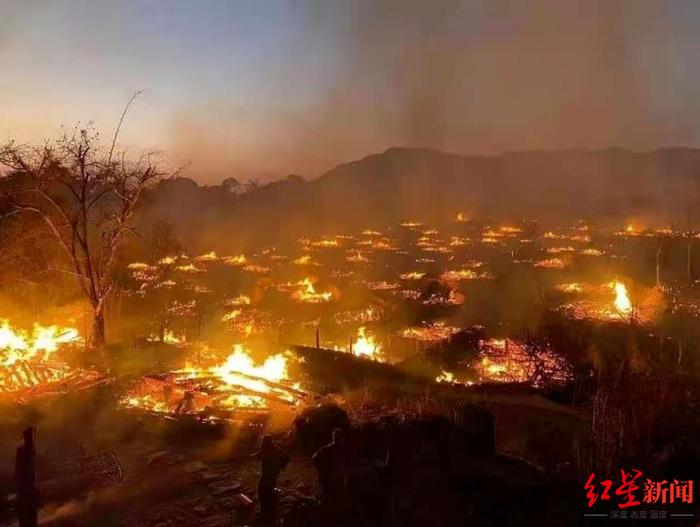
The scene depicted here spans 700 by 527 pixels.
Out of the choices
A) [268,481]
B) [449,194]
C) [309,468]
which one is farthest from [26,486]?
[449,194]

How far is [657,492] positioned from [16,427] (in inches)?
501

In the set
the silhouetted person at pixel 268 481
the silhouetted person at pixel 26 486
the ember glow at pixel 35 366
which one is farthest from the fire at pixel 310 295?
the silhouetted person at pixel 26 486

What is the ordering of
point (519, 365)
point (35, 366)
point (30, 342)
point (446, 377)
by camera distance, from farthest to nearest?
point (519, 365) → point (446, 377) → point (30, 342) → point (35, 366)

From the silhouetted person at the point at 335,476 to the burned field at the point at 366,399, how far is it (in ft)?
0.51

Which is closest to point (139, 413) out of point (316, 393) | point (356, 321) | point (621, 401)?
point (316, 393)

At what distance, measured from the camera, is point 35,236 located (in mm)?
23062

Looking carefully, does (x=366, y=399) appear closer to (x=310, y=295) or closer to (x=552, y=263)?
(x=310, y=295)

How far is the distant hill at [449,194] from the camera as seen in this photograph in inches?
2744

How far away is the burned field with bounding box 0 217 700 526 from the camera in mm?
9141

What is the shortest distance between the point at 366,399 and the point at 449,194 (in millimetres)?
83851

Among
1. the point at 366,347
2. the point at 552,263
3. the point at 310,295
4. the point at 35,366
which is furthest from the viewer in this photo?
the point at 552,263

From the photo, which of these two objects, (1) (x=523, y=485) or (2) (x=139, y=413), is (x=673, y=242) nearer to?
(1) (x=523, y=485)

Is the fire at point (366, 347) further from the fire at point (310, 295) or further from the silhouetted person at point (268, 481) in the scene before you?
the silhouetted person at point (268, 481)

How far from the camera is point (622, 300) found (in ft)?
83.4
